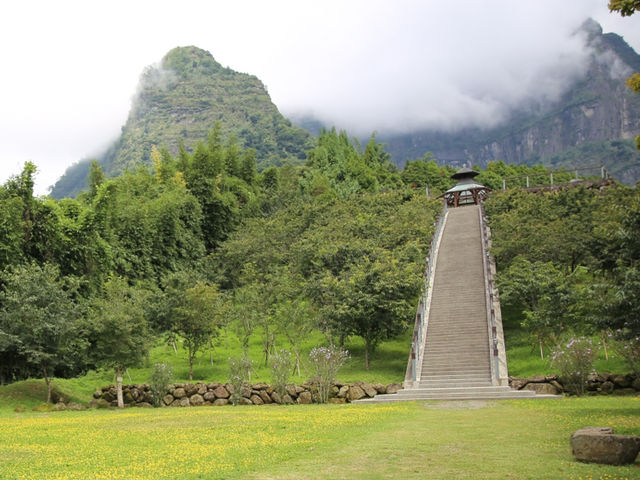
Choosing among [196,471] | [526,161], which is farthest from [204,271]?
[526,161]

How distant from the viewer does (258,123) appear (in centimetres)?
10812

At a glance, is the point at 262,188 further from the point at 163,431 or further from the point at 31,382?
the point at 163,431

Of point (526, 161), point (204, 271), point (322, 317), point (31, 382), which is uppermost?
point (526, 161)

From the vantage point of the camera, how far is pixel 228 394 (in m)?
20.1

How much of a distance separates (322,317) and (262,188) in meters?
30.6

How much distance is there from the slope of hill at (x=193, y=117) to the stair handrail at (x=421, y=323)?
62.7 meters

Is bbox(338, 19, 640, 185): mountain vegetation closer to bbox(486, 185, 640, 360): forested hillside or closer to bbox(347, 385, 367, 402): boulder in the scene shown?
bbox(486, 185, 640, 360): forested hillside

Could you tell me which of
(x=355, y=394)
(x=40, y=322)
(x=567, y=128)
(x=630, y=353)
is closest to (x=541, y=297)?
(x=630, y=353)

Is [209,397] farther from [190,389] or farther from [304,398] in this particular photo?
[304,398]

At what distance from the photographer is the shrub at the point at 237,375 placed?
63.8ft

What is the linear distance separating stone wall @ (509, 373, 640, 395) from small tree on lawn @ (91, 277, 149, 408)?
13.3m

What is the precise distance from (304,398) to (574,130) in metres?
120

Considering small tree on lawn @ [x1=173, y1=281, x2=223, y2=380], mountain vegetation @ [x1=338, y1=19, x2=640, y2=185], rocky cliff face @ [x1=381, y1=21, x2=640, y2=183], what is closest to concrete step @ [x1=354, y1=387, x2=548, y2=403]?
small tree on lawn @ [x1=173, y1=281, x2=223, y2=380]

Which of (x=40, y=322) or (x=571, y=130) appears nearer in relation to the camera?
(x=40, y=322)
